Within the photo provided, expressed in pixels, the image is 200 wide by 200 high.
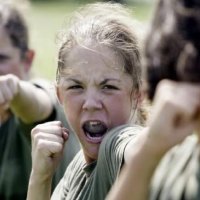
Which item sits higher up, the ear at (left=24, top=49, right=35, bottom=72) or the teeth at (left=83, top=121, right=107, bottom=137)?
the teeth at (left=83, top=121, right=107, bottom=137)

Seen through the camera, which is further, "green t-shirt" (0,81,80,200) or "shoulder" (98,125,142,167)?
"green t-shirt" (0,81,80,200)

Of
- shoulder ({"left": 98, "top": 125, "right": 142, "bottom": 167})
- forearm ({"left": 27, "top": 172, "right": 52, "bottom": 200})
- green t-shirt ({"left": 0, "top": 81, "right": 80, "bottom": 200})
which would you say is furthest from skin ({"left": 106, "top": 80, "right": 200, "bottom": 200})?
green t-shirt ({"left": 0, "top": 81, "right": 80, "bottom": 200})

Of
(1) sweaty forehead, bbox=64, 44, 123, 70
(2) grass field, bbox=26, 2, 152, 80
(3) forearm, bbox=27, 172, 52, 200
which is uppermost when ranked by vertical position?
(1) sweaty forehead, bbox=64, 44, 123, 70

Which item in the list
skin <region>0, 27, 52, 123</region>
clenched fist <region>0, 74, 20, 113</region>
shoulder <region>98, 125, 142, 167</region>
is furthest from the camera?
skin <region>0, 27, 52, 123</region>

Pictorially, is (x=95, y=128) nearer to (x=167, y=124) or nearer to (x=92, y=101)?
→ (x=92, y=101)

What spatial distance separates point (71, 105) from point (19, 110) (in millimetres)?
985

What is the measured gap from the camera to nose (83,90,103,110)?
9.78 feet

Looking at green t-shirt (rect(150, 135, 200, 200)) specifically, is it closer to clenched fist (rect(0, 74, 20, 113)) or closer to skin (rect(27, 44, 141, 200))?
skin (rect(27, 44, 141, 200))

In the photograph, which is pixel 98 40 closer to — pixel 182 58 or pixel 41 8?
pixel 182 58

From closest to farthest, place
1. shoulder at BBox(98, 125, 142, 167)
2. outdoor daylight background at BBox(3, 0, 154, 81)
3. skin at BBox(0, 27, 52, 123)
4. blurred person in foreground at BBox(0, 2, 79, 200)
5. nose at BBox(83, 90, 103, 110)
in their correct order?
shoulder at BBox(98, 125, 142, 167)
nose at BBox(83, 90, 103, 110)
skin at BBox(0, 27, 52, 123)
blurred person in foreground at BBox(0, 2, 79, 200)
outdoor daylight background at BBox(3, 0, 154, 81)

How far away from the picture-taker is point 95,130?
3.03m

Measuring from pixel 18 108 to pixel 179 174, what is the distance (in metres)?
1.99

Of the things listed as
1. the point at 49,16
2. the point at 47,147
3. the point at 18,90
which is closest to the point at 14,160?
the point at 18,90

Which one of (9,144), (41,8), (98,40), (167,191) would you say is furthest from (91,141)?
(41,8)
